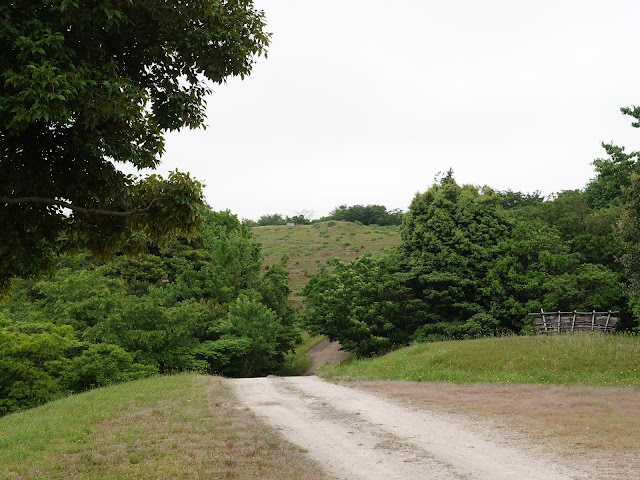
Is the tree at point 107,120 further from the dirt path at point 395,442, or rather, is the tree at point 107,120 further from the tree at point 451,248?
the tree at point 451,248

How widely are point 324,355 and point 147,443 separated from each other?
28380 mm

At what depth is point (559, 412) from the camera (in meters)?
12.7

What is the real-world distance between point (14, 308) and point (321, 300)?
18753 mm

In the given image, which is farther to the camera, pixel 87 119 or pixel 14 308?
pixel 14 308

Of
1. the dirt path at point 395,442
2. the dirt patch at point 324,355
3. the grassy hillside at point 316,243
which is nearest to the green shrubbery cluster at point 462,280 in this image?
the dirt patch at point 324,355

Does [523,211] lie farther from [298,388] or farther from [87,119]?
[87,119]

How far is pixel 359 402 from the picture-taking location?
50.2 feet

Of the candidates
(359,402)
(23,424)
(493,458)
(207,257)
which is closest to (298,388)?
(359,402)

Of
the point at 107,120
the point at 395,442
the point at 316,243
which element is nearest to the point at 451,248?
the point at 395,442

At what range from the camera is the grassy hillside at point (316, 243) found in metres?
67.7

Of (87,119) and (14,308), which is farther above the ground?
(87,119)

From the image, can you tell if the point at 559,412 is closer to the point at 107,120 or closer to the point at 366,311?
the point at 107,120

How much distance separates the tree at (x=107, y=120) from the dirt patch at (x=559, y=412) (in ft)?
25.7

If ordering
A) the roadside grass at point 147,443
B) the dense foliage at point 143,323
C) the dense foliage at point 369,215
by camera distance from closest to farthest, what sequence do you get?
the roadside grass at point 147,443 < the dense foliage at point 143,323 < the dense foliage at point 369,215
